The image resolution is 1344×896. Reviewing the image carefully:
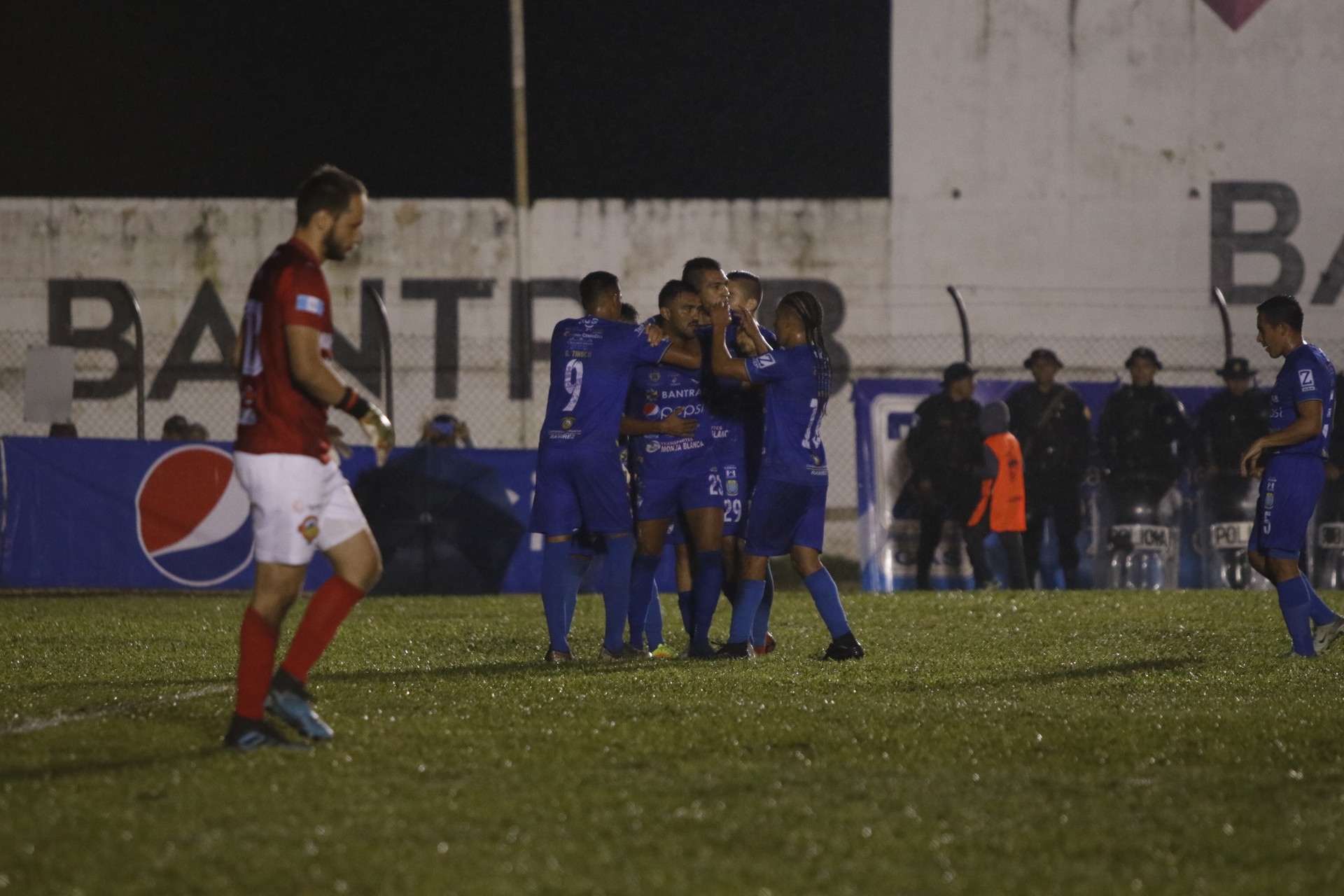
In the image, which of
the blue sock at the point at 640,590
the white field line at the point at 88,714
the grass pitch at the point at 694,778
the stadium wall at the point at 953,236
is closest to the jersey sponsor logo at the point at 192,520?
the grass pitch at the point at 694,778

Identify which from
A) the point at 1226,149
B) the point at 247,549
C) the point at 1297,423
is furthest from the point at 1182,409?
the point at 1226,149

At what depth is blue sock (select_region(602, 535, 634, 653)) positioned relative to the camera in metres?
7.88

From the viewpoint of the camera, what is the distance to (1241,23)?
898 inches

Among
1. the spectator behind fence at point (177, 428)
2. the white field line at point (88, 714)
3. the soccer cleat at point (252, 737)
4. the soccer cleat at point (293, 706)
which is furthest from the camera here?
the spectator behind fence at point (177, 428)

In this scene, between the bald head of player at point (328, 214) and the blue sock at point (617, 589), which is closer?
the bald head of player at point (328, 214)

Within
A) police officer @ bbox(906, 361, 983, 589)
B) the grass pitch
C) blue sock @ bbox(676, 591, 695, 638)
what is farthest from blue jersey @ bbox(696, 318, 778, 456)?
police officer @ bbox(906, 361, 983, 589)

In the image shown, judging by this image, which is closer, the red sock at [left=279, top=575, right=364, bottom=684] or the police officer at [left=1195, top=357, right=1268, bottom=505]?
the red sock at [left=279, top=575, right=364, bottom=684]

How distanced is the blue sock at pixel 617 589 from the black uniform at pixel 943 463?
20.1 feet

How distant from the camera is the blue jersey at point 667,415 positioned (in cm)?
802

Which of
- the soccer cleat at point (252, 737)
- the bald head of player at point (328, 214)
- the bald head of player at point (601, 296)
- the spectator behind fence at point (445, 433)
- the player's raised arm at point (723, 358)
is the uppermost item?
the bald head of player at point (328, 214)

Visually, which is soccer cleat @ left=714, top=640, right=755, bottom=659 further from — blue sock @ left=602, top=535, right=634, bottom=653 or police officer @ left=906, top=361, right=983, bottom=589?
police officer @ left=906, top=361, right=983, bottom=589

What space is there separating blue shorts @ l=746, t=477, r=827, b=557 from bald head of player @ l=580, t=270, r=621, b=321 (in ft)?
3.93

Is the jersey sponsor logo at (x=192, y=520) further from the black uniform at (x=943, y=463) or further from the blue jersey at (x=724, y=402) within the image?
the blue jersey at (x=724, y=402)

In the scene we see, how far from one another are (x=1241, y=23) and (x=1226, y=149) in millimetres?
1970
